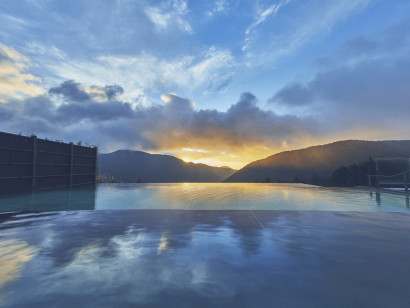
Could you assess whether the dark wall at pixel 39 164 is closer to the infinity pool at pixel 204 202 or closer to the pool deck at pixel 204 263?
the infinity pool at pixel 204 202

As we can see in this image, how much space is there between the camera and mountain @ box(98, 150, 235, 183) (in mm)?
125688

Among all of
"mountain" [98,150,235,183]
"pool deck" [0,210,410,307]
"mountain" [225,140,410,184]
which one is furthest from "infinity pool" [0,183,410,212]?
"mountain" [98,150,235,183]

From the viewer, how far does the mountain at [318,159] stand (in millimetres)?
81812

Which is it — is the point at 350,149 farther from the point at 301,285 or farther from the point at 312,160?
the point at 301,285

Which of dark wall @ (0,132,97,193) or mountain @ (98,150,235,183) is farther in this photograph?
mountain @ (98,150,235,183)

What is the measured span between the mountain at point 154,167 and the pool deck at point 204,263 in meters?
120

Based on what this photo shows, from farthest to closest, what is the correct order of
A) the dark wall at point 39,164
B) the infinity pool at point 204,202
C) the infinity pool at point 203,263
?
the dark wall at point 39,164 → the infinity pool at point 204,202 → the infinity pool at point 203,263

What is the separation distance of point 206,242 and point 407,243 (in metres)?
3.15

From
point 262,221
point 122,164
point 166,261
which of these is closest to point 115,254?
point 166,261

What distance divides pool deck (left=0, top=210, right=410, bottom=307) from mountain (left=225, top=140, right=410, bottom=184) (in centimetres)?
7602

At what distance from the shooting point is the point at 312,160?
90.1m

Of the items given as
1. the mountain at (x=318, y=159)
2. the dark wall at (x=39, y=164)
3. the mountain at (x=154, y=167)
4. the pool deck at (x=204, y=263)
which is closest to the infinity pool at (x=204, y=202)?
the dark wall at (x=39, y=164)

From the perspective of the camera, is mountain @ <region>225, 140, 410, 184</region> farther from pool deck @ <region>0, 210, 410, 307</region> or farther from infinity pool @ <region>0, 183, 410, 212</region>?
pool deck @ <region>0, 210, 410, 307</region>

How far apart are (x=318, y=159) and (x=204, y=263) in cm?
9859
